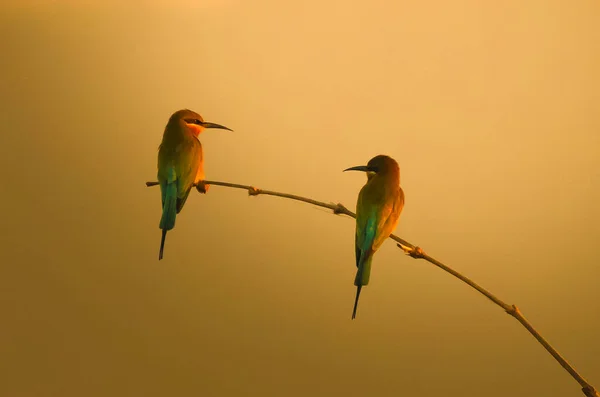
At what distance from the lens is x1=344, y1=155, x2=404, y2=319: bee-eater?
1.56 meters

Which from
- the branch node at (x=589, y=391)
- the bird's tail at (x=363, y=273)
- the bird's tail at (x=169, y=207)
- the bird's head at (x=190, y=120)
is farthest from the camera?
the bird's head at (x=190, y=120)

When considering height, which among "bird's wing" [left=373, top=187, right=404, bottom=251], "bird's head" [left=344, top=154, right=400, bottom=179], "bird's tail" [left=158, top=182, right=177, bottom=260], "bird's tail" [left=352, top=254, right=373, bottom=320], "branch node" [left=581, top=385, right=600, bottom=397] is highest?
"bird's head" [left=344, top=154, right=400, bottom=179]

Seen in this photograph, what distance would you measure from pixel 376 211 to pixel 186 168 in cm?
49

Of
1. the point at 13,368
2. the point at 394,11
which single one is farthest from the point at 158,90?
the point at 13,368

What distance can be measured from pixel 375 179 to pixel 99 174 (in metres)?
0.97

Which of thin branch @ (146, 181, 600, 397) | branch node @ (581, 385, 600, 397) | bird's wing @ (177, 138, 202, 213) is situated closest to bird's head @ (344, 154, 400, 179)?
thin branch @ (146, 181, 600, 397)

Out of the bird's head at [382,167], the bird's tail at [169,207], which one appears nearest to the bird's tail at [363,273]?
the bird's head at [382,167]

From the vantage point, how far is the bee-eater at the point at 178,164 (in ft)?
5.47

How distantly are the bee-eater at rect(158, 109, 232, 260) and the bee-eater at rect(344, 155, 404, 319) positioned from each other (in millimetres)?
434

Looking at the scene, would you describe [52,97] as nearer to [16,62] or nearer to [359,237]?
[16,62]

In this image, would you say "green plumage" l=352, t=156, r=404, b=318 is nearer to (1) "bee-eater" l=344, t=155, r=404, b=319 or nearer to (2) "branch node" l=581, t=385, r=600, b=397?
(1) "bee-eater" l=344, t=155, r=404, b=319

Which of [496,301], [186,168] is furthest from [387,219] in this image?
[186,168]

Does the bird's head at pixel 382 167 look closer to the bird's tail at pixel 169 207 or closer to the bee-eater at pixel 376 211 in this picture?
the bee-eater at pixel 376 211

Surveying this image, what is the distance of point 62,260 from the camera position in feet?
7.00
